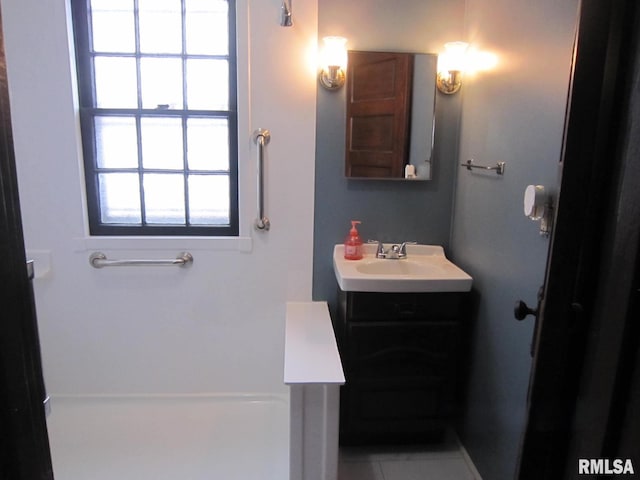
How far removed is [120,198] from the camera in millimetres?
2240

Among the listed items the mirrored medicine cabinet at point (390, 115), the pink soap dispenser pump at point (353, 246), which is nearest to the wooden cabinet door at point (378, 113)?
the mirrored medicine cabinet at point (390, 115)

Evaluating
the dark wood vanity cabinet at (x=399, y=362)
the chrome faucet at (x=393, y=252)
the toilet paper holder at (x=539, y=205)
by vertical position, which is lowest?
the dark wood vanity cabinet at (x=399, y=362)

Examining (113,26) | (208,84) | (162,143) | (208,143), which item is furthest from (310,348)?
(113,26)

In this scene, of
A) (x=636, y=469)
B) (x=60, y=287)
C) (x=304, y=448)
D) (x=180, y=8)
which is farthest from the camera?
(x=60, y=287)

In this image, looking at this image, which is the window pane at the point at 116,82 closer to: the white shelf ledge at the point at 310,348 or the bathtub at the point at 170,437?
the white shelf ledge at the point at 310,348

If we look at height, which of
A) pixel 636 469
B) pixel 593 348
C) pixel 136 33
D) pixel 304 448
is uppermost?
pixel 136 33

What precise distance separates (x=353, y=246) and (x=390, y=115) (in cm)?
66

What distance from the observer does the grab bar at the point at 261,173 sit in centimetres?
212

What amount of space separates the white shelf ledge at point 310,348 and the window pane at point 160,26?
1.40 metres

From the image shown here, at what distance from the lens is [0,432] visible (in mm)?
518

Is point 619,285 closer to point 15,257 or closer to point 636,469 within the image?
point 636,469

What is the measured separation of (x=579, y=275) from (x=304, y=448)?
1.14 m

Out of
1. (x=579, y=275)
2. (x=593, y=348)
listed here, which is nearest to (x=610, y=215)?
(x=579, y=275)

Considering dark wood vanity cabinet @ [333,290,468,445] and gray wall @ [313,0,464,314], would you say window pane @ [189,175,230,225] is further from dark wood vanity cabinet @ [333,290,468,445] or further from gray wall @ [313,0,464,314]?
dark wood vanity cabinet @ [333,290,468,445]
